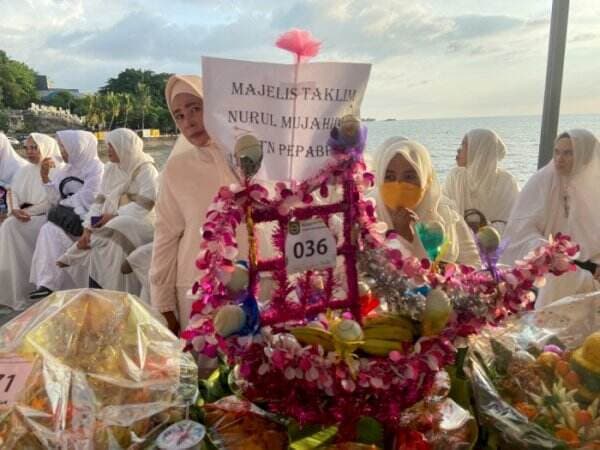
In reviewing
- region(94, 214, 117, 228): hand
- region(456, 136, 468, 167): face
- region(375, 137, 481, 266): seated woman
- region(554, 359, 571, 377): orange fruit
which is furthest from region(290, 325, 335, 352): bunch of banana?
region(456, 136, 468, 167): face

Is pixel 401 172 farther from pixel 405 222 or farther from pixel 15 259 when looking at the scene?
pixel 15 259

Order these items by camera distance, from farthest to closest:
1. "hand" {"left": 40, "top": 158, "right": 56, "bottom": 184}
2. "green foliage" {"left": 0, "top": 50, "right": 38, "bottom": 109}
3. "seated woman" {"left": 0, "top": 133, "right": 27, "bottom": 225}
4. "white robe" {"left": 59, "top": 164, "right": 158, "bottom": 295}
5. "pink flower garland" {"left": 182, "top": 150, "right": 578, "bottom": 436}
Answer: "green foliage" {"left": 0, "top": 50, "right": 38, "bottom": 109}
"seated woman" {"left": 0, "top": 133, "right": 27, "bottom": 225}
"hand" {"left": 40, "top": 158, "right": 56, "bottom": 184}
"white robe" {"left": 59, "top": 164, "right": 158, "bottom": 295}
"pink flower garland" {"left": 182, "top": 150, "right": 578, "bottom": 436}

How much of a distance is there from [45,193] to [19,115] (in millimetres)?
7875

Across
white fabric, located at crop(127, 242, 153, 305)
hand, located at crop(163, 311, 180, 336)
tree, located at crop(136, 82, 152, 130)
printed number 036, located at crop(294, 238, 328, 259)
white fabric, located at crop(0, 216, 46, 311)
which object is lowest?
white fabric, located at crop(0, 216, 46, 311)

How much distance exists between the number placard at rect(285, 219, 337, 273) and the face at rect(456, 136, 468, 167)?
3536mm

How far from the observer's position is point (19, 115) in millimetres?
11570

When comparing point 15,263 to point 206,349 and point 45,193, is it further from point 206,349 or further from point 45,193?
point 206,349

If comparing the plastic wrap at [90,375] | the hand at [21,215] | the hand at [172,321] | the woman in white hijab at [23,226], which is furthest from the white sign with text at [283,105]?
the hand at [21,215]

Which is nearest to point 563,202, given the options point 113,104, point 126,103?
point 126,103

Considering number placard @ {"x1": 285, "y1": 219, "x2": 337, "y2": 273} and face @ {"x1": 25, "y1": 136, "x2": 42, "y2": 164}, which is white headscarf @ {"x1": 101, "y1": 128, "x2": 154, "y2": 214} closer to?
face @ {"x1": 25, "y1": 136, "x2": 42, "y2": 164}

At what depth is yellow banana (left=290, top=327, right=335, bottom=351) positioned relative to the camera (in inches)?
35.9

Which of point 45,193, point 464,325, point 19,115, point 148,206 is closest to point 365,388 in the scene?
point 464,325

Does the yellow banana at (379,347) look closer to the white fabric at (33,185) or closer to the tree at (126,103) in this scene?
the white fabric at (33,185)

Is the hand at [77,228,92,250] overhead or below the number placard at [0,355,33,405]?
below
